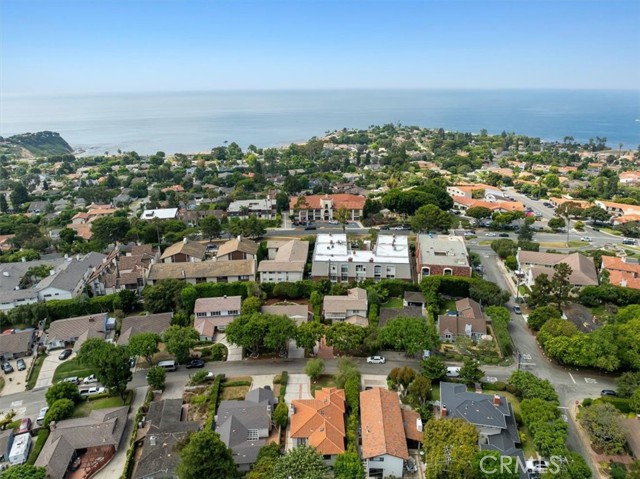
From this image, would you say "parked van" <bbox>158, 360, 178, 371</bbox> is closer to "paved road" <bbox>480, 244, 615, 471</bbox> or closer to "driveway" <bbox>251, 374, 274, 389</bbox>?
"driveway" <bbox>251, 374, 274, 389</bbox>

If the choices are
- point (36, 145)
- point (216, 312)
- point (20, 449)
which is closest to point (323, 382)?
point (216, 312)

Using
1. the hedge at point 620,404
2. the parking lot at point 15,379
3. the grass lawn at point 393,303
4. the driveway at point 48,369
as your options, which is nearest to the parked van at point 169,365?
the driveway at point 48,369

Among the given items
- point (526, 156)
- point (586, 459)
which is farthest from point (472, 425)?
point (526, 156)

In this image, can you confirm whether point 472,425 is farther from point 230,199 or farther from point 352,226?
point 230,199

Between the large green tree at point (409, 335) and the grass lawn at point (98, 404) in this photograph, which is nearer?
the grass lawn at point (98, 404)

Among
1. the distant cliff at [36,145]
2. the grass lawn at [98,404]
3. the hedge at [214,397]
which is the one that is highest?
the hedge at [214,397]

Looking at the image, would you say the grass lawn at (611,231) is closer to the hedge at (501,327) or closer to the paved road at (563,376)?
the paved road at (563,376)
